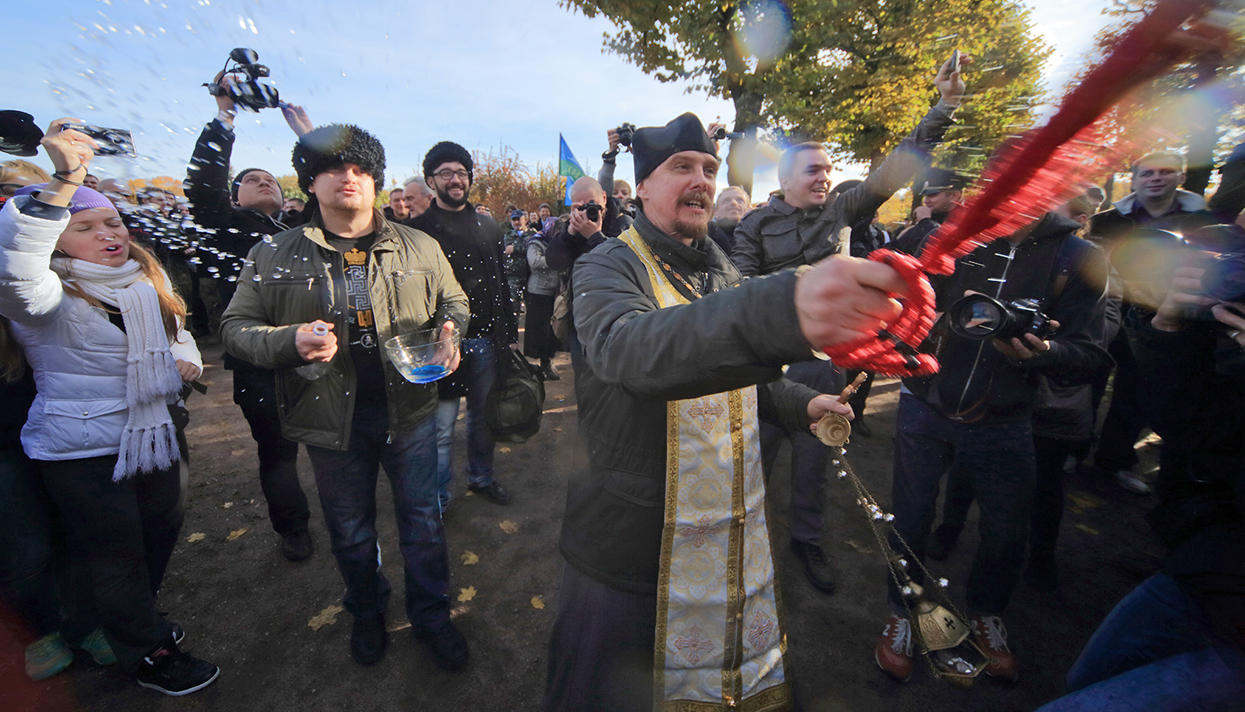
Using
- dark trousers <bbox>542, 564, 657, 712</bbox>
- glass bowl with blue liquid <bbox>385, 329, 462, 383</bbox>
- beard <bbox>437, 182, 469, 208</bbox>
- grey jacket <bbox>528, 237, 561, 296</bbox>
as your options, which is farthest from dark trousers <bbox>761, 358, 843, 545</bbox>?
grey jacket <bbox>528, 237, 561, 296</bbox>

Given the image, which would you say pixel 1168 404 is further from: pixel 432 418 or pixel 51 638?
pixel 51 638

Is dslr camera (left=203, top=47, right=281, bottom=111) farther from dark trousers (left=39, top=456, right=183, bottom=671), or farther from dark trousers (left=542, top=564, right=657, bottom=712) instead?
dark trousers (left=542, top=564, right=657, bottom=712)

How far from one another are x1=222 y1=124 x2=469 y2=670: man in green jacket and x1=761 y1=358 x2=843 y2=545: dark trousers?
2.31 meters

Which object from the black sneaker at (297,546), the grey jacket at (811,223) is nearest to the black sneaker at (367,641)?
the black sneaker at (297,546)

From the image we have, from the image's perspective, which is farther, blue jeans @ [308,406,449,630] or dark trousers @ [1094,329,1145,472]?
dark trousers @ [1094,329,1145,472]

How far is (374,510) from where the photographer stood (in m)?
2.71

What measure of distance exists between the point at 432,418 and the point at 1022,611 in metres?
4.01

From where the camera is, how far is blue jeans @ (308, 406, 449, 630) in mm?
2535

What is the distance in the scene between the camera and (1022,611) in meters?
3.23

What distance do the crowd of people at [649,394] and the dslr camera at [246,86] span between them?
79 mm

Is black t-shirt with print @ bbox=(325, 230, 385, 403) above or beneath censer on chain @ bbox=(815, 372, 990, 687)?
above

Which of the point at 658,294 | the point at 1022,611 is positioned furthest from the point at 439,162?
the point at 1022,611

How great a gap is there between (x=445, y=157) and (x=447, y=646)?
136 inches

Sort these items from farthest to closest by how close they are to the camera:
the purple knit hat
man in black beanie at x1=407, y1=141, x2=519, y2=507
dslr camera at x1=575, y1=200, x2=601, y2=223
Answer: dslr camera at x1=575, y1=200, x2=601, y2=223, man in black beanie at x1=407, y1=141, x2=519, y2=507, the purple knit hat
